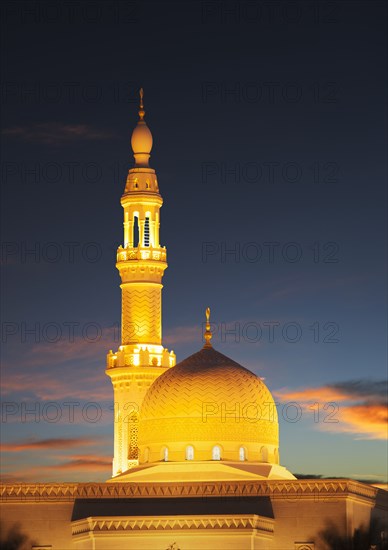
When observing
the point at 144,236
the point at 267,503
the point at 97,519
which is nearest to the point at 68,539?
the point at 97,519

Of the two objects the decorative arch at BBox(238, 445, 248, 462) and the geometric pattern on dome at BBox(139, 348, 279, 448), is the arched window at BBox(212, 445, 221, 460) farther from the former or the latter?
the decorative arch at BBox(238, 445, 248, 462)

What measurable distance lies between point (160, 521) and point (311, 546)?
5.91m

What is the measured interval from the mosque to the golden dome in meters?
0.04

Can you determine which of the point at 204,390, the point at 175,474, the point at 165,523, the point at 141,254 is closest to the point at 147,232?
the point at 141,254

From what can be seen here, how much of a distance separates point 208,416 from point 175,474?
119 inches

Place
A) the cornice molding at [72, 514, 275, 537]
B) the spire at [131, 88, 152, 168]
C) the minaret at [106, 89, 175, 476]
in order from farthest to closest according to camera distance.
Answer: the spire at [131, 88, 152, 168] → the minaret at [106, 89, 175, 476] → the cornice molding at [72, 514, 275, 537]

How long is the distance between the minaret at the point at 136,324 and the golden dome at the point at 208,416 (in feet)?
11.6

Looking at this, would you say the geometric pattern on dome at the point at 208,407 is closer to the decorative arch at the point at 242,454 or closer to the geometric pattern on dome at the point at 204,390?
the geometric pattern on dome at the point at 204,390

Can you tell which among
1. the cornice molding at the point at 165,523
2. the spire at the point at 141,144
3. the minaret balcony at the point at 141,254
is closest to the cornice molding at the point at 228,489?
the cornice molding at the point at 165,523

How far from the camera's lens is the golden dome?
76.2 metres

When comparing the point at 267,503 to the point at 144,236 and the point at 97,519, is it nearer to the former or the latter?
the point at 97,519

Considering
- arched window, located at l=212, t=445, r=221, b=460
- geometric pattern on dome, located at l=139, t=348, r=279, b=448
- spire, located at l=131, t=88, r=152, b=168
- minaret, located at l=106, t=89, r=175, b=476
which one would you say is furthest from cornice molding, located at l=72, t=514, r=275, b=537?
spire, located at l=131, t=88, r=152, b=168

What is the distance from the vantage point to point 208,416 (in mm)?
76562

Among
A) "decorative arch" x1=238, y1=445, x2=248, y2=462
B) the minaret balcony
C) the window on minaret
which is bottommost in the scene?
"decorative arch" x1=238, y1=445, x2=248, y2=462
